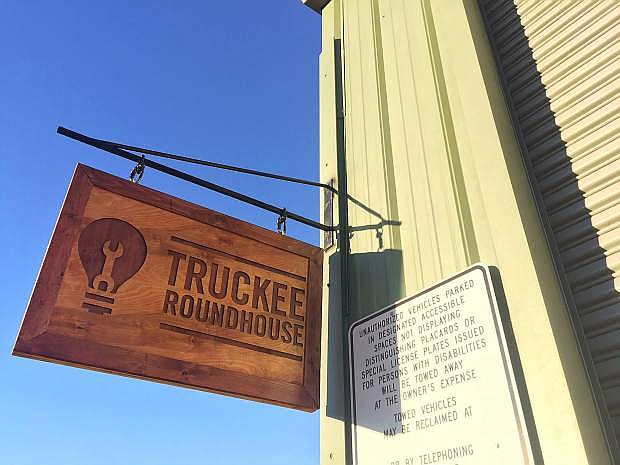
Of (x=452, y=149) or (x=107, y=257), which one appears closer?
(x=107, y=257)

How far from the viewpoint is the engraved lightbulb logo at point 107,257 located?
89.9 inches

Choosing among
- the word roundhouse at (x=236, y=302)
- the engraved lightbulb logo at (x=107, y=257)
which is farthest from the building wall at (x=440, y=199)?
the engraved lightbulb logo at (x=107, y=257)

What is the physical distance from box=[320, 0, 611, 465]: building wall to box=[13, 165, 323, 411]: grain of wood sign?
289mm

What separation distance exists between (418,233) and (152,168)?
1.52m

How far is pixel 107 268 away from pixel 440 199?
1653 millimetres

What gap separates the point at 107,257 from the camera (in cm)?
238

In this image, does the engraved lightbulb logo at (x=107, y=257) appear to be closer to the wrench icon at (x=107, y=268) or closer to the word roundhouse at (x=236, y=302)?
the wrench icon at (x=107, y=268)

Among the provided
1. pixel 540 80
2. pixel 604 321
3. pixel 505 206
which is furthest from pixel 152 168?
pixel 604 321

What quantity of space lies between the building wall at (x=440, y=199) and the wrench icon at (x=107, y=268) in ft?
3.97

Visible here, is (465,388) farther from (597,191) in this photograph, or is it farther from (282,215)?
(282,215)

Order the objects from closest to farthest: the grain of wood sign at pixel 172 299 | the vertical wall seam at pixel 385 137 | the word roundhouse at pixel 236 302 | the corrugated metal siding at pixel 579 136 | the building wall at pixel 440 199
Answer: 1. the building wall at pixel 440 199
2. the corrugated metal siding at pixel 579 136
3. the grain of wood sign at pixel 172 299
4. the word roundhouse at pixel 236 302
5. the vertical wall seam at pixel 385 137

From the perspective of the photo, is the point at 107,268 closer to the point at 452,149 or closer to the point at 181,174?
the point at 181,174

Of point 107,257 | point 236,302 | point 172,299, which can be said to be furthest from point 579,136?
point 107,257

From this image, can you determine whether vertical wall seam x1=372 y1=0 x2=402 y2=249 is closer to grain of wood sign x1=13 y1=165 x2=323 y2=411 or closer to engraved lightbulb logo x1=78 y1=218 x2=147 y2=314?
grain of wood sign x1=13 y1=165 x2=323 y2=411
